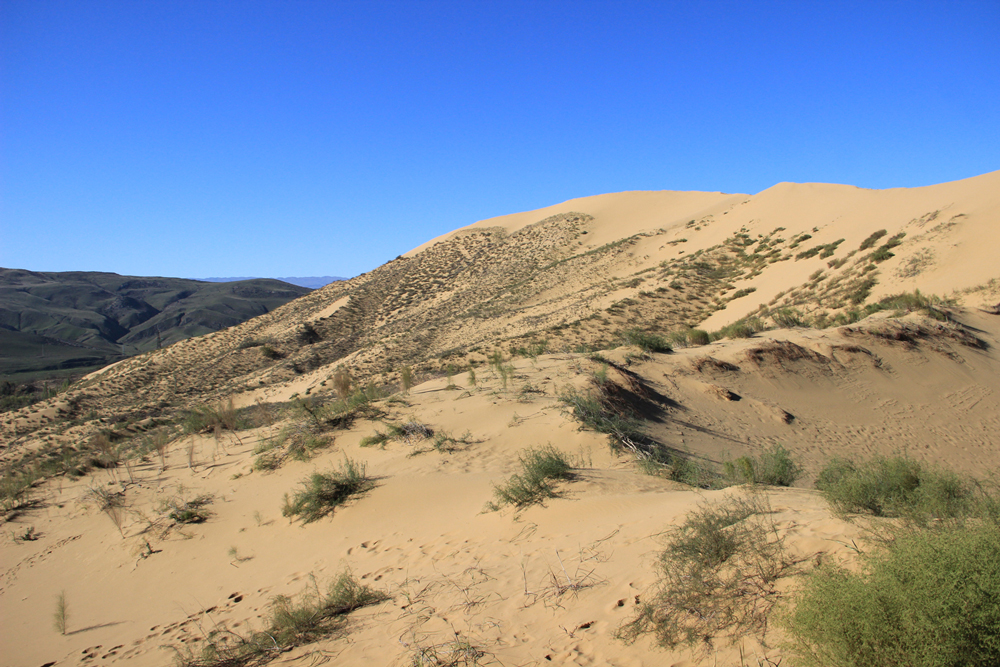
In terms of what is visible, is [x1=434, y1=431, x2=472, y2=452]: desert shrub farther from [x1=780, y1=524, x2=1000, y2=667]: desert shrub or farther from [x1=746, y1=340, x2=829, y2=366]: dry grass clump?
[x1=746, y1=340, x2=829, y2=366]: dry grass clump

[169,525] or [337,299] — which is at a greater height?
[337,299]

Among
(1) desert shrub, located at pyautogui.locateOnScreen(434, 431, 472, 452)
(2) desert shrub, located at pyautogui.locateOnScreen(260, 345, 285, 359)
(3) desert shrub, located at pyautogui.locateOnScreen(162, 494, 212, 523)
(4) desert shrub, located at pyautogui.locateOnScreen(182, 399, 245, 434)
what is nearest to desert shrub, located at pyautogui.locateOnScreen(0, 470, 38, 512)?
(4) desert shrub, located at pyautogui.locateOnScreen(182, 399, 245, 434)

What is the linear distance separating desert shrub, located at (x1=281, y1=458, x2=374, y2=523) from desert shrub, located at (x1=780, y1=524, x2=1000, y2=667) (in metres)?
5.88

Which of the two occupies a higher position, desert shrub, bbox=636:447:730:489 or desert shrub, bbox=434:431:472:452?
desert shrub, bbox=434:431:472:452

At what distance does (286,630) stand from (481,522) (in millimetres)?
2380

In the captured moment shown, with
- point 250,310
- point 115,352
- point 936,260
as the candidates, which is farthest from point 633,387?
point 250,310

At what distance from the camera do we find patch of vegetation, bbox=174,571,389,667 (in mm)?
4184

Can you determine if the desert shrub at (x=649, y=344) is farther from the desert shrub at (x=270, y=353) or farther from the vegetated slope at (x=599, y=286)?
the desert shrub at (x=270, y=353)

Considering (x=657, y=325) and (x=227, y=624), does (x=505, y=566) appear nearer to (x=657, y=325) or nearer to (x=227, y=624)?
(x=227, y=624)

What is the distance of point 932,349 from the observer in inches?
532

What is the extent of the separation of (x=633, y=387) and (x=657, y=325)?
1214 cm

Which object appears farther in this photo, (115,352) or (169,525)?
(115,352)

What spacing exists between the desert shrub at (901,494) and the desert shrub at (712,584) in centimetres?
87

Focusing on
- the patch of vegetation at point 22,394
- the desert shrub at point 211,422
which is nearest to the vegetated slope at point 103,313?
the patch of vegetation at point 22,394
